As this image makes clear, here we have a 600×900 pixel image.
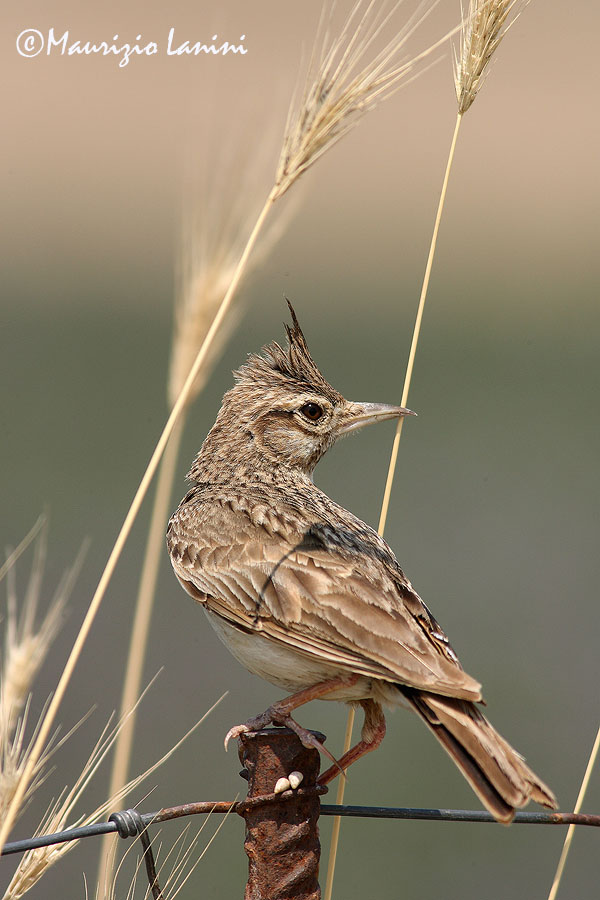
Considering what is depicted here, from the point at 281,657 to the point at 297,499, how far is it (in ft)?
2.74

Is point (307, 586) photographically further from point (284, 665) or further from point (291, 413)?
point (291, 413)

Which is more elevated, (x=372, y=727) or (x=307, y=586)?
(x=307, y=586)

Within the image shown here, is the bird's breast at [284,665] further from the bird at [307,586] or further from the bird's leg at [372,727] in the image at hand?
the bird's leg at [372,727]

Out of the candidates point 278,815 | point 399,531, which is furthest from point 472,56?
point 399,531

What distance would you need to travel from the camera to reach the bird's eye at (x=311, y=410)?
15.5 feet

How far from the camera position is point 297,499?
434 cm

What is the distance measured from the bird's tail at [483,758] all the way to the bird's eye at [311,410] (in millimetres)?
1643

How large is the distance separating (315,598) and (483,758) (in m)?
0.79

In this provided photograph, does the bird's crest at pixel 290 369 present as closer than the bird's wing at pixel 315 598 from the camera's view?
No

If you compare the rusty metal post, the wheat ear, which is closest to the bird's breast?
the wheat ear

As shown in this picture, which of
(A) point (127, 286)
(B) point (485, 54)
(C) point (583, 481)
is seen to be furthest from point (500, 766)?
(A) point (127, 286)

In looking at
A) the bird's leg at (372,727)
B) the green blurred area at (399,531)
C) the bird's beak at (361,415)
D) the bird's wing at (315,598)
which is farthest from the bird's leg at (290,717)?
the green blurred area at (399,531)

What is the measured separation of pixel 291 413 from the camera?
4.75m

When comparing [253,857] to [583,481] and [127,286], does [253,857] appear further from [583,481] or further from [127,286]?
[127,286]
